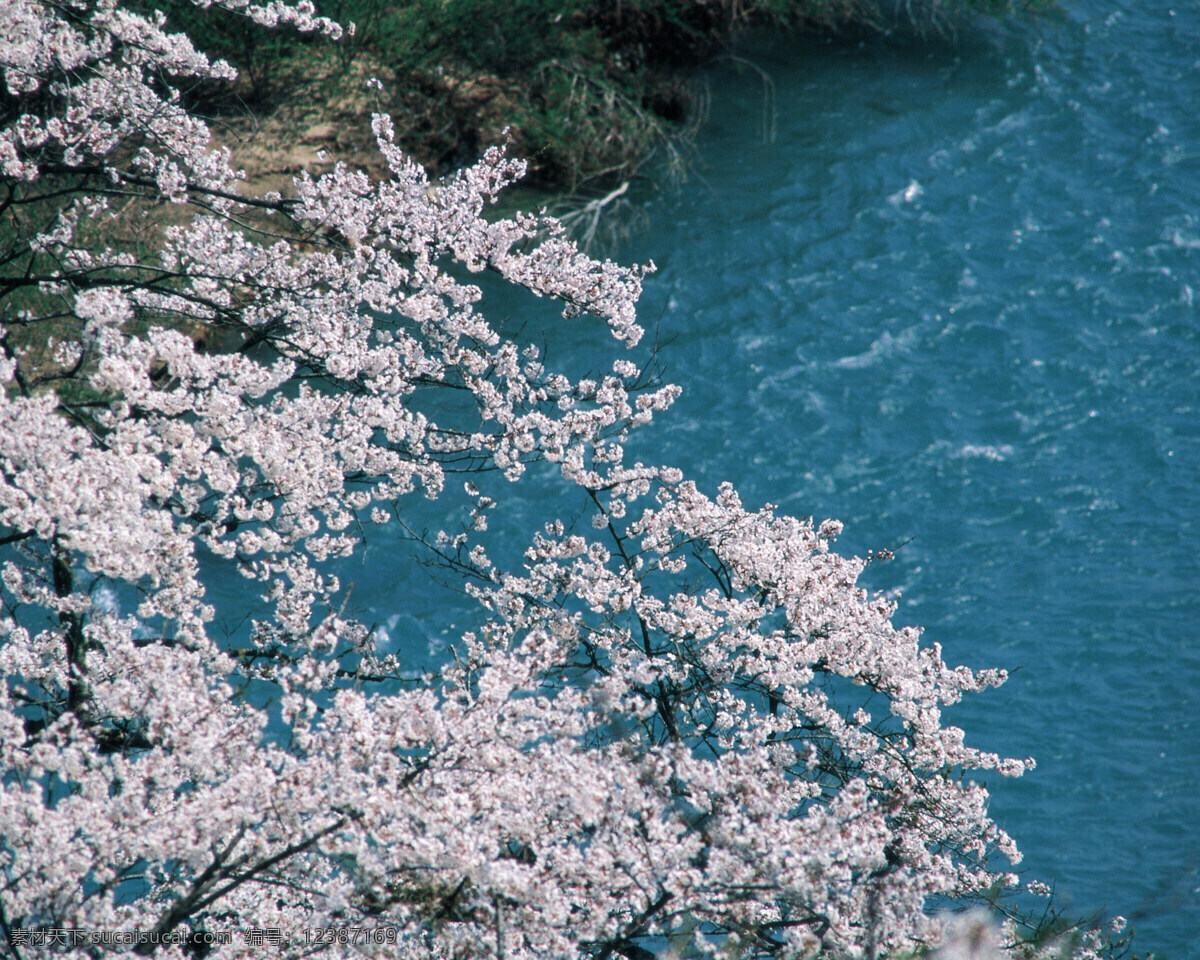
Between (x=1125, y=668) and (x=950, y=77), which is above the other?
(x=950, y=77)

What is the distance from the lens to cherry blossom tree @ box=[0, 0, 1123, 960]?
4.89 meters

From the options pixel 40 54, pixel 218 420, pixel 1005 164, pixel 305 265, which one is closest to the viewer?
pixel 218 420

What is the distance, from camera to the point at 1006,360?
16391 mm

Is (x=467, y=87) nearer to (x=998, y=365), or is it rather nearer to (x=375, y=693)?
(x=998, y=365)

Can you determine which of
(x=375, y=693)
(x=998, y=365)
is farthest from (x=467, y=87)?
(x=375, y=693)

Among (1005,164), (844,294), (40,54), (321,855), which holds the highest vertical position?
Result: (1005,164)

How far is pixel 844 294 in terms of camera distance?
17453 millimetres

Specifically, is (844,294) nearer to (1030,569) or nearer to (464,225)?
(1030,569)

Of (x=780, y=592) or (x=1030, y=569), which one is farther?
(x=1030, y=569)

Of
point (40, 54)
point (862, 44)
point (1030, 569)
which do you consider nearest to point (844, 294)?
point (1030, 569)

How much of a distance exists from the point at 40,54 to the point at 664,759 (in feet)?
21.4

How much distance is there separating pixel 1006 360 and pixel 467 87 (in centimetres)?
1105

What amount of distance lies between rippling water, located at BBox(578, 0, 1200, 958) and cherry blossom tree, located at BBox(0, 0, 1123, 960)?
5.32m

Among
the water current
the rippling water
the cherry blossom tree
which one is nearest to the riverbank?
the water current
